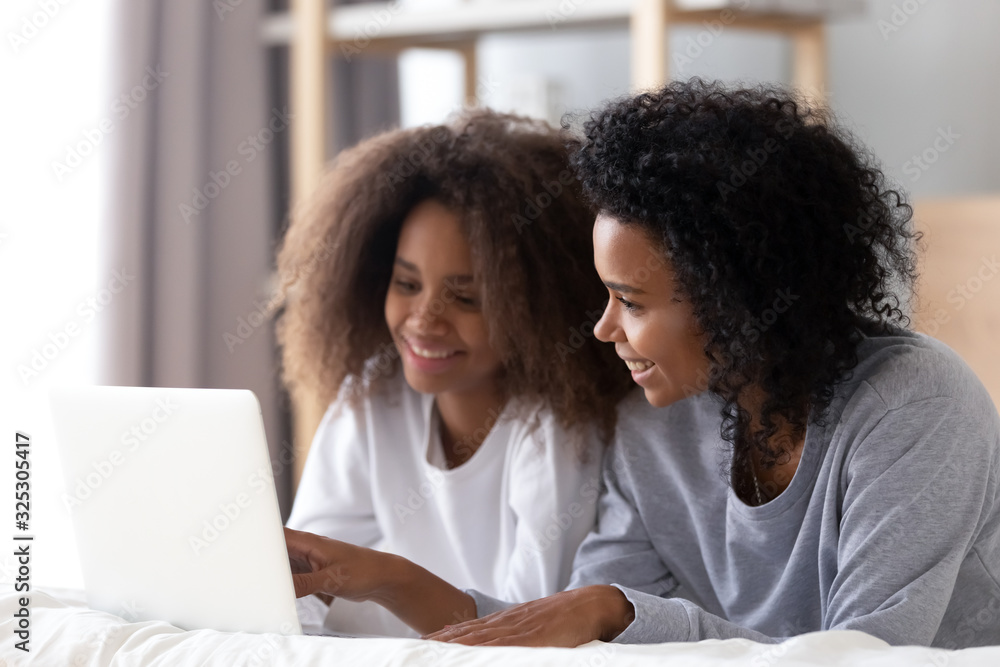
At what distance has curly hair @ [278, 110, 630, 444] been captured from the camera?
3.83ft

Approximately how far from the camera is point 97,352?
1.93m

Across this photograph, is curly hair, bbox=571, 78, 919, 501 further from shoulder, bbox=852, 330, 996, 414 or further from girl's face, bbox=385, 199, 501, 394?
girl's face, bbox=385, 199, 501, 394

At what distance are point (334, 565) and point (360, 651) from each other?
0.30 m

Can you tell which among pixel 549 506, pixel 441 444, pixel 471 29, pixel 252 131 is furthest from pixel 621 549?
pixel 252 131

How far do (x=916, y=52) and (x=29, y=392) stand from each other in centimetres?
175

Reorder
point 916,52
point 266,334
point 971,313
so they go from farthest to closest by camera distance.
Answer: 1. point 266,334
2. point 916,52
3. point 971,313

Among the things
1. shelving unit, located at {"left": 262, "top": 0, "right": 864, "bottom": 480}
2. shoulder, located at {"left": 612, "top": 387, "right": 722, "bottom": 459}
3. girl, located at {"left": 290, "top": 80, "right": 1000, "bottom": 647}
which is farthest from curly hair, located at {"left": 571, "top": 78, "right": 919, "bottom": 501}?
shelving unit, located at {"left": 262, "top": 0, "right": 864, "bottom": 480}

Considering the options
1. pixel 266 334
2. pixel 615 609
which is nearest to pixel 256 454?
pixel 615 609

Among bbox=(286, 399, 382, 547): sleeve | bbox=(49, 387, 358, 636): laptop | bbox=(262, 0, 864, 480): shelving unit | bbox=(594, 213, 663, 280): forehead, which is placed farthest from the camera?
bbox=(262, 0, 864, 480): shelving unit

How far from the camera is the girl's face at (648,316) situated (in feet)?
3.06

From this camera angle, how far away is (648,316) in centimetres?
95

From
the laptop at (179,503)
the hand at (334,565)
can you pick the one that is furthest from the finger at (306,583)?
the laptop at (179,503)

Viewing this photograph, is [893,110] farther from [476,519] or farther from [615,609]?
[615,609]

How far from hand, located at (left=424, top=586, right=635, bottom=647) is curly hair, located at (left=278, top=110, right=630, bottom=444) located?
28cm
